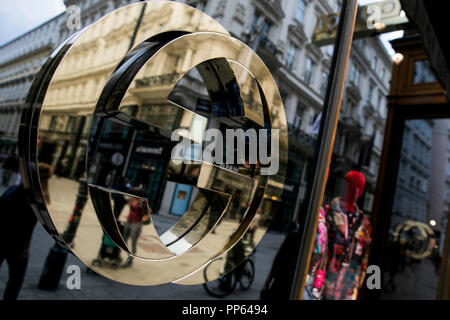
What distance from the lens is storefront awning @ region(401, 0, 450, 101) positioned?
155 cm

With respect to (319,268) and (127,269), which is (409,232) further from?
(127,269)

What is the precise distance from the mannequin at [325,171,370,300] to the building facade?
146 millimetres

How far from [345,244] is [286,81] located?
1.27 m

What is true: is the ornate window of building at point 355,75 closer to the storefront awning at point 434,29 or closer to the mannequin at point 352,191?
the storefront awning at point 434,29

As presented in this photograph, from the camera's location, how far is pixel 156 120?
2.33ft

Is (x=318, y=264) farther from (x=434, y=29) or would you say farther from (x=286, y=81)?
(x=434, y=29)

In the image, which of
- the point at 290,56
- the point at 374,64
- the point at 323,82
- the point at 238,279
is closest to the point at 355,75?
the point at 374,64

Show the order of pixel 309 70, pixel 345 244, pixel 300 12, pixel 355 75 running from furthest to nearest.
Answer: pixel 355 75, pixel 309 70, pixel 300 12, pixel 345 244

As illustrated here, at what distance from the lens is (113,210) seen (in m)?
0.66

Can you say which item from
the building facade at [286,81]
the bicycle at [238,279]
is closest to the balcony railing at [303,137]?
the building facade at [286,81]

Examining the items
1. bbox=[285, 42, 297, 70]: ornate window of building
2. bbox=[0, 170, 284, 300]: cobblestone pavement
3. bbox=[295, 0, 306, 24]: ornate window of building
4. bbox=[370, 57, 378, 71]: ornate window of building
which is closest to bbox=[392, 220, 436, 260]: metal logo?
bbox=[370, 57, 378, 71]: ornate window of building

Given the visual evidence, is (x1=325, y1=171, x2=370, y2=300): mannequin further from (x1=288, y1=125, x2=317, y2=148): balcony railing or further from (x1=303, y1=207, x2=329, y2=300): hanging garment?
(x1=288, y1=125, x2=317, y2=148): balcony railing

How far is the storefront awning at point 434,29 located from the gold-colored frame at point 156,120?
3.84 feet

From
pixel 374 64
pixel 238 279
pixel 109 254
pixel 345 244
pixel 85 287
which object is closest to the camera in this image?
pixel 109 254
